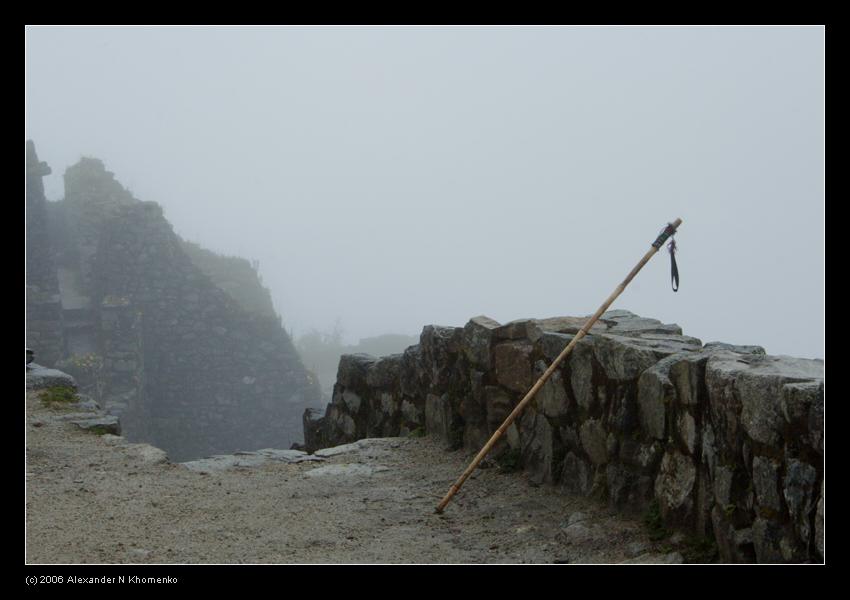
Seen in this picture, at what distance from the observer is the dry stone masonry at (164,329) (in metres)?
19.0

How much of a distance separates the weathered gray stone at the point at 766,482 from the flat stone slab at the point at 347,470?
3641 millimetres

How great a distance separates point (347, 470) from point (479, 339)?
1.49 meters

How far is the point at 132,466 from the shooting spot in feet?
22.3

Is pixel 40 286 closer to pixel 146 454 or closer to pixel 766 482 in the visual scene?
pixel 146 454

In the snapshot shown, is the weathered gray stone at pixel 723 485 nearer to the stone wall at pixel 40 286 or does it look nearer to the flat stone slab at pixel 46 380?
the flat stone slab at pixel 46 380

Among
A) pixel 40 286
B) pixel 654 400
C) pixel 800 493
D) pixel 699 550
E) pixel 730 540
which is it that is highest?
pixel 40 286

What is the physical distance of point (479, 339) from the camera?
668cm

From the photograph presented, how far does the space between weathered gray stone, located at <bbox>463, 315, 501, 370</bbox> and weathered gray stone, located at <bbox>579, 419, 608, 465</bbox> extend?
4.84 ft

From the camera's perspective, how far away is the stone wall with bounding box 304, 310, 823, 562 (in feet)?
10.9

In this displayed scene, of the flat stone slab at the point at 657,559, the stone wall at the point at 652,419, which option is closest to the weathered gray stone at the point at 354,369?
the stone wall at the point at 652,419

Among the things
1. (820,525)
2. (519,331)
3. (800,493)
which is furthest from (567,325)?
(820,525)

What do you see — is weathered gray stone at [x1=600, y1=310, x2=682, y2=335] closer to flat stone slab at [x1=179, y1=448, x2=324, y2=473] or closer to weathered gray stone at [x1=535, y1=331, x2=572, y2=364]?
weathered gray stone at [x1=535, y1=331, x2=572, y2=364]

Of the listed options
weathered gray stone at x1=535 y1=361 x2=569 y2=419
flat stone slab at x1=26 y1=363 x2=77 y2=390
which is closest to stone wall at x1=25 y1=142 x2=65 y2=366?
flat stone slab at x1=26 y1=363 x2=77 y2=390

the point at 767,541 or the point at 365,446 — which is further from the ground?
the point at 767,541
